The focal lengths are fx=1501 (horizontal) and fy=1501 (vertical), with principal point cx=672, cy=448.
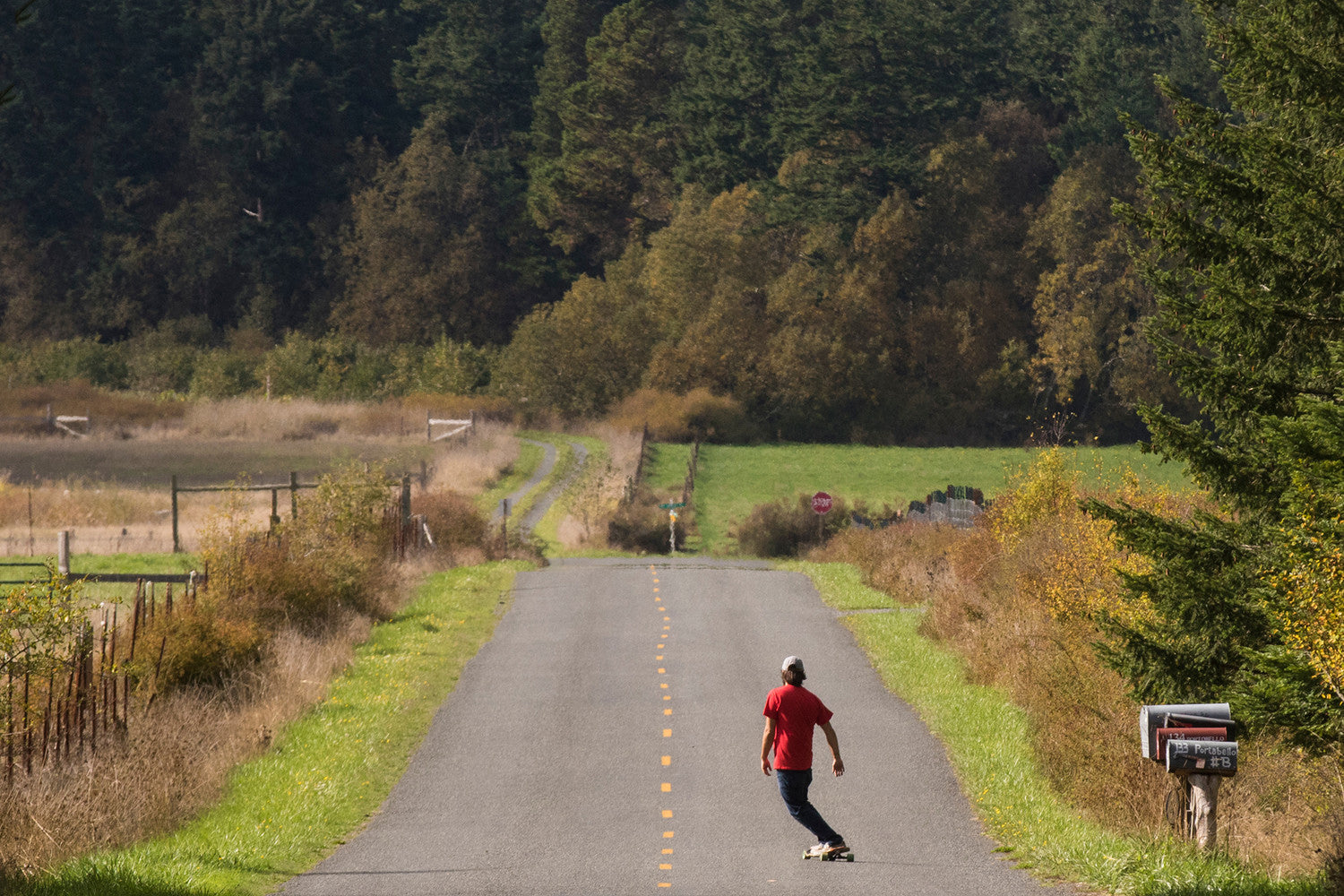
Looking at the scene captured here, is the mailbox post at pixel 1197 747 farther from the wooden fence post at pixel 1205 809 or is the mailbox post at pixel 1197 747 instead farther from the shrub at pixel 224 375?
the shrub at pixel 224 375

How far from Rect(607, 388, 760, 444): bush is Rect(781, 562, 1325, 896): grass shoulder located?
50914mm

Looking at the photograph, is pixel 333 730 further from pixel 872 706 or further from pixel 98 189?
pixel 98 189

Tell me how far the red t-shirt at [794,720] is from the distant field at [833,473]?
36.0 metres

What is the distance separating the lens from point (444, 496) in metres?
42.2

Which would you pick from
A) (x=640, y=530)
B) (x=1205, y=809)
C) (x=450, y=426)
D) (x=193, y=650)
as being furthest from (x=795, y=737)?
(x=450, y=426)

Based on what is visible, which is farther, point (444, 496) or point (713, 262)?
point (713, 262)

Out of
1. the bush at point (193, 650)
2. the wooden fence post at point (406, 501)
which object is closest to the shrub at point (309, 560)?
the bush at point (193, 650)

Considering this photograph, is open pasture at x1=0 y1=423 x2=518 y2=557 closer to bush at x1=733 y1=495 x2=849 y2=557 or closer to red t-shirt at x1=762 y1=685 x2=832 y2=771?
bush at x1=733 y1=495 x2=849 y2=557

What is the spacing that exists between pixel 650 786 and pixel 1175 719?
640cm

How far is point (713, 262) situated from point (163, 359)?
36.4 meters

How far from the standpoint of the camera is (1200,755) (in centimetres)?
1209

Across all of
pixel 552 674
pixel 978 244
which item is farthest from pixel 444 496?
pixel 978 244

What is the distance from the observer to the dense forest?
87.2 m

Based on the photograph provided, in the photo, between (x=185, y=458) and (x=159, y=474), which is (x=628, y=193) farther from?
(x=159, y=474)
